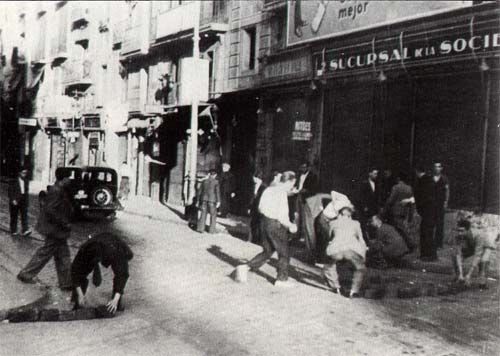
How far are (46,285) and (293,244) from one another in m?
6.07

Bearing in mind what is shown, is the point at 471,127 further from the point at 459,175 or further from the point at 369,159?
the point at 369,159

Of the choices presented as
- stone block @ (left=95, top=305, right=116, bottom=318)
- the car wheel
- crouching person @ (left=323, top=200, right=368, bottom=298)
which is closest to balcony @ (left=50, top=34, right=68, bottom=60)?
the car wheel

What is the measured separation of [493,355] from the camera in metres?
5.74

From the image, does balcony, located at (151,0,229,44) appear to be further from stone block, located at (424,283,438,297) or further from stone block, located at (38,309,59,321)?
stone block, located at (38,309,59,321)

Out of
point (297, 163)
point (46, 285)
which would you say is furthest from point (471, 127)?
point (46, 285)

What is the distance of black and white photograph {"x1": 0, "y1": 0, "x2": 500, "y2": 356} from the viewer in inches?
255

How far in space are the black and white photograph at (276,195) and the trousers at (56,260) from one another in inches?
0.8

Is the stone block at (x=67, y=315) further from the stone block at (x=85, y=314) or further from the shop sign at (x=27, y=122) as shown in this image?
the shop sign at (x=27, y=122)

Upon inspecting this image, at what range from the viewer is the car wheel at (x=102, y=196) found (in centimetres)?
1216

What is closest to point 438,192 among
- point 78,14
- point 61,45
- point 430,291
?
point 430,291

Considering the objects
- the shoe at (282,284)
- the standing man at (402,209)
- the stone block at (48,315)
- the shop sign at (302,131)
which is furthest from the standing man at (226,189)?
the stone block at (48,315)

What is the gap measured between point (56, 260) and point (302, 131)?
10400mm

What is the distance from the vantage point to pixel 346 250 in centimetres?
812

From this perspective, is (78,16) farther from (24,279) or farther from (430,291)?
(430,291)
